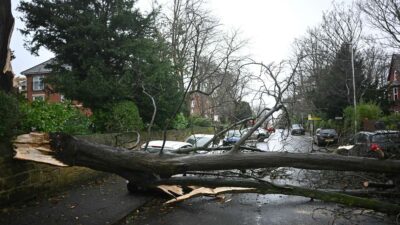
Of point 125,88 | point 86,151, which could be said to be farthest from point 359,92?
point 86,151

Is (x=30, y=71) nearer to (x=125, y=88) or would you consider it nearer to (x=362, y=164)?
(x=125, y=88)

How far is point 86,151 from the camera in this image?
7.86 metres

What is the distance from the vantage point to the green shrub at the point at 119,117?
57.3 ft

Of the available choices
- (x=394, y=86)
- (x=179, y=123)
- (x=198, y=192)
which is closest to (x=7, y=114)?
(x=198, y=192)

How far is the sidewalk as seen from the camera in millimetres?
7723

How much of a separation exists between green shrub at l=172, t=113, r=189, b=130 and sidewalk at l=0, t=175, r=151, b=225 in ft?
48.0

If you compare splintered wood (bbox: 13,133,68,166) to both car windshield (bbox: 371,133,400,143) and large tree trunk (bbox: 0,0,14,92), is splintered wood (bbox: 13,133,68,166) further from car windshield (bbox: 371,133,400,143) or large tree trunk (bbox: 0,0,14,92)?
car windshield (bbox: 371,133,400,143)

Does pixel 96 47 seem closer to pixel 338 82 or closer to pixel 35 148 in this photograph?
pixel 35 148

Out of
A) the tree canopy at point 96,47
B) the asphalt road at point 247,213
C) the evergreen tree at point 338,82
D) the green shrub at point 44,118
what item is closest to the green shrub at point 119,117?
the tree canopy at point 96,47

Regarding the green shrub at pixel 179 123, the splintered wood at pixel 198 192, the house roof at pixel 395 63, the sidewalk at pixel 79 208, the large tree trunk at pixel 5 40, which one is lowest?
the sidewalk at pixel 79 208

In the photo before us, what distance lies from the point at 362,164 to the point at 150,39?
14744 millimetres

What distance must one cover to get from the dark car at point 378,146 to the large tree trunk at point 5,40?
1053cm

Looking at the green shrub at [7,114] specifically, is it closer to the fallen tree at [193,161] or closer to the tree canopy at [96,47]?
the fallen tree at [193,161]

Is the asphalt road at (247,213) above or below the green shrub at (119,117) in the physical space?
below
